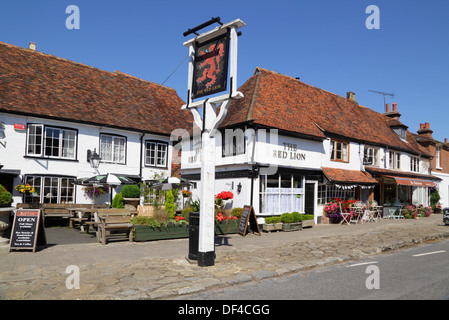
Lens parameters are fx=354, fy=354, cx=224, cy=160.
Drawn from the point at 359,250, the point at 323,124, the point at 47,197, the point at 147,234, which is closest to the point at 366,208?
the point at 323,124

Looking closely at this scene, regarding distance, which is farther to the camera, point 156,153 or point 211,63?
point 156,153

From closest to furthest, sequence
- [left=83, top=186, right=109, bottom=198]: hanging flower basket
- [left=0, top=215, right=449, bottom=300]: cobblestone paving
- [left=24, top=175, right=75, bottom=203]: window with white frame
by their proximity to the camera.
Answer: [left=0, top=215, right=449, bottom=300]: cobblestone paving → [left=24, top=175, right=75, bottom=203]: window with white frame → [left=83, top=186, right=109, bottom=198]: hanging flower basket

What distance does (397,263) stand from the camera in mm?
9016

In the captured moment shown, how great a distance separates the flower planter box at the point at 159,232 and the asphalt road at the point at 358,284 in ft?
17.7

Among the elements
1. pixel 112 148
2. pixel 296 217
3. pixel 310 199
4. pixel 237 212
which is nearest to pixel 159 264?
pixel 237 212

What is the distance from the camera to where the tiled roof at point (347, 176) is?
17934 millimetres

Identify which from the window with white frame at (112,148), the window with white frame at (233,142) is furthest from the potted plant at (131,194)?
the window with white frame at (233,142)

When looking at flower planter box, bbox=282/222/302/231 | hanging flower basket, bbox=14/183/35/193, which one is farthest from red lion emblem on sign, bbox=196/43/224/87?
hanging flower basket, bbox=14/183/35/193

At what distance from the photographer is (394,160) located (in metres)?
24.9

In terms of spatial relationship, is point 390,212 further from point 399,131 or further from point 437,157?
point 437,157

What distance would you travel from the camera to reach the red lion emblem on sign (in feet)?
27.6

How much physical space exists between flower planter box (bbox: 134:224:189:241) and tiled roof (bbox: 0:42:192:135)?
26.7 ft

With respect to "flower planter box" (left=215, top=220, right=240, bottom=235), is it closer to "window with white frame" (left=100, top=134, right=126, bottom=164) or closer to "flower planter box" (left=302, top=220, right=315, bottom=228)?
"flower planter box" (left=302, top=220, right=315, bottom=228)

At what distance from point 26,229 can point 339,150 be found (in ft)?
52.4
